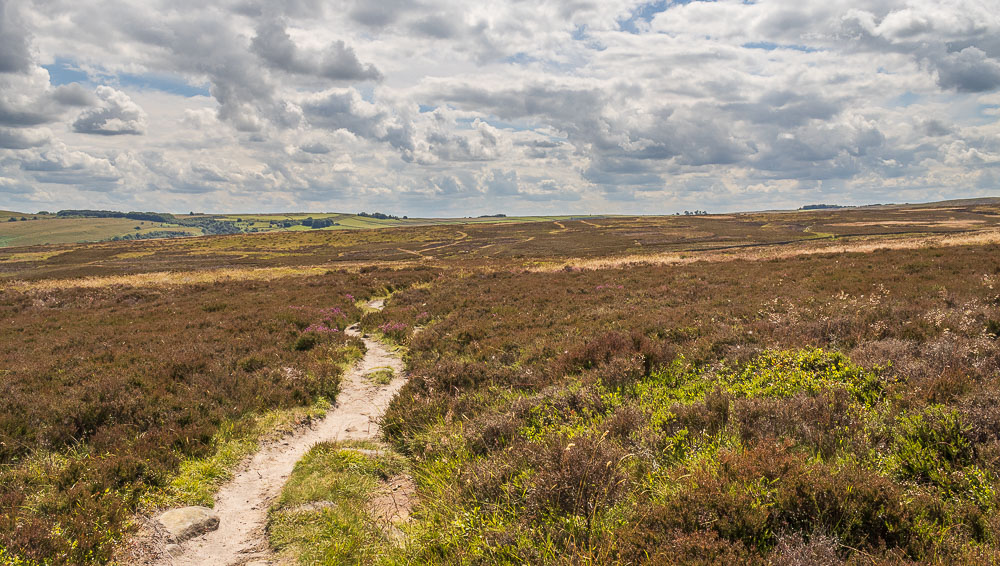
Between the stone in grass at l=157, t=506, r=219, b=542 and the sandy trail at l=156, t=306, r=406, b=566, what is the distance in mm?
112

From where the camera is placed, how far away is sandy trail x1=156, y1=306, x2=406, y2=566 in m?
5.74

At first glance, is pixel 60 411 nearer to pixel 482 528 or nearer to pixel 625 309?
pixel 482 528

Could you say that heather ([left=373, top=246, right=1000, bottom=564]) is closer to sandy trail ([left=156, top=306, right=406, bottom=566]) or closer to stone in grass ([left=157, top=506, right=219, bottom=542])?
sandy trail ([left=156, top=306, right=406, bottom=566])

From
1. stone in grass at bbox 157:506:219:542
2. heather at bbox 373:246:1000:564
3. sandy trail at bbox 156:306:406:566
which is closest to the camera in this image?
heather at bbox 373:246:1000:564

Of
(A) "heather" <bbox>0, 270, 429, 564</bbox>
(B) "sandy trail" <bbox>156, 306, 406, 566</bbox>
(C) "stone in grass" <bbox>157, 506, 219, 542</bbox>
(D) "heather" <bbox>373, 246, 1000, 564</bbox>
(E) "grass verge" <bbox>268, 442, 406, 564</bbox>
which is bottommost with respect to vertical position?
(B) "sandy trail" <bbox>156, 306, 406, 566</bbox>

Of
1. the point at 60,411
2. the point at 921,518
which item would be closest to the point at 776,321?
the point at 921,518

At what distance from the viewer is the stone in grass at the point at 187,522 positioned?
19.8 ft

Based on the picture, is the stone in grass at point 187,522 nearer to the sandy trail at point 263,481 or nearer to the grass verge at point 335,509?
the sandy trail at point 263,481

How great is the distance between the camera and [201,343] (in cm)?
1446

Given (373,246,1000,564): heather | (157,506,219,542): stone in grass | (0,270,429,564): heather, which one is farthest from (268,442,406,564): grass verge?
(0,270,429,564): heather

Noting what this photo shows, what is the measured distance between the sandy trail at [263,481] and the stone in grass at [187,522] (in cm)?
11

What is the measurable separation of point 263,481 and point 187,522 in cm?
150

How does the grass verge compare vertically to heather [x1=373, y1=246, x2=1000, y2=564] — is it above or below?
below

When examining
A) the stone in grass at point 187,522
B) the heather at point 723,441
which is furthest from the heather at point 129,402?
the heather at point 723,441
